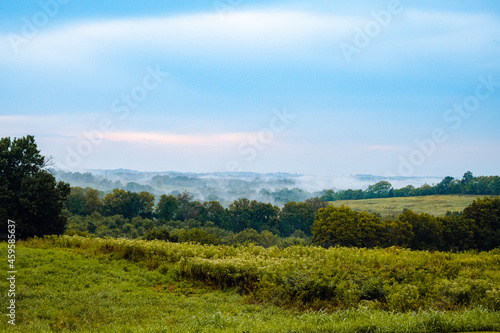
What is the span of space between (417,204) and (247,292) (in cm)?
4332

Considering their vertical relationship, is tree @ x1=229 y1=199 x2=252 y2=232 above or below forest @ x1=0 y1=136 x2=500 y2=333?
below

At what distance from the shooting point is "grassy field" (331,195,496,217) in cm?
4117

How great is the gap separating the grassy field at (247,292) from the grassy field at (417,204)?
101 ft

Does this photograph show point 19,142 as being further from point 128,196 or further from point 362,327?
point 128,196

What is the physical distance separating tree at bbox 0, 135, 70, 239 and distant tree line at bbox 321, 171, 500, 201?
42.8 meters


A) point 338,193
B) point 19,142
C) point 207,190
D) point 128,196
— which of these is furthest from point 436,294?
point 207,190

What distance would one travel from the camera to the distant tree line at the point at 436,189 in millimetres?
43031

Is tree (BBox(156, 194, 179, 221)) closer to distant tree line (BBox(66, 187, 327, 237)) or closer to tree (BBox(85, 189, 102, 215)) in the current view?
distant tree line (BBox(66, 187, 327, 237))

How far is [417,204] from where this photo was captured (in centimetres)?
4681

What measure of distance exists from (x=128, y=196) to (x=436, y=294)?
40.1m

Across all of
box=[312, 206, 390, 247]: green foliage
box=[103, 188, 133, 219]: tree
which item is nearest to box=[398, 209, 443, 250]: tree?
box=[312, 206, 390, 247]: green foliage

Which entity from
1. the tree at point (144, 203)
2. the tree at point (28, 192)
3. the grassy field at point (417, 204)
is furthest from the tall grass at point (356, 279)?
the tree at point (144, 203)

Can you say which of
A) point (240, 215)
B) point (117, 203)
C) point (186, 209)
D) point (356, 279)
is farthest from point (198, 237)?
point (186, 209)

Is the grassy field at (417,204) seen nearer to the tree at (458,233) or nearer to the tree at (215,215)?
the tree at (215,215)
